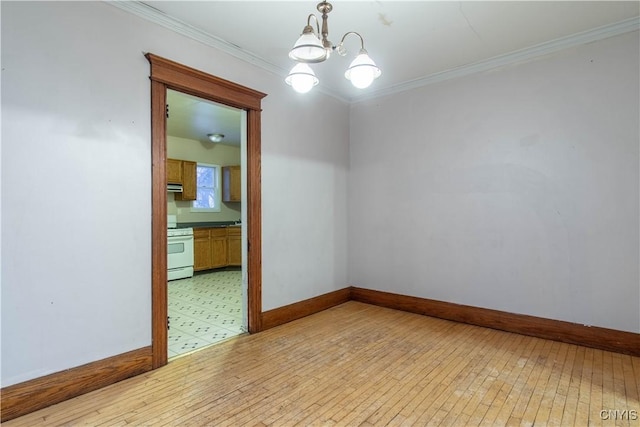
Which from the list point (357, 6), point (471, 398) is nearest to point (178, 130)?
point (357, 6)

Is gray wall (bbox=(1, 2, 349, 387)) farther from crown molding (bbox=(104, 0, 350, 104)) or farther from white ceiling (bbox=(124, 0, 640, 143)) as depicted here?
white ceiling (bbox=(124, 0, 640, 143))

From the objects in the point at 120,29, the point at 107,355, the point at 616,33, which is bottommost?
the point at 107,355

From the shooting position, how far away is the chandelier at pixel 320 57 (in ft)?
6.38

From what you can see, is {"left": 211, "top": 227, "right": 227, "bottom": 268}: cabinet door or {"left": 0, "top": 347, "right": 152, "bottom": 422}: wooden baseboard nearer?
{"left": 0, "top": 347, "right": 152, "bottom": 422}: wooden baseboard

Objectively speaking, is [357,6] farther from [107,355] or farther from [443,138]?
[107,355]

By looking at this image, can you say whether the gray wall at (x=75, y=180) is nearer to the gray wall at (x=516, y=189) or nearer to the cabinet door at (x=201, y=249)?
the gray wall at (x=516, y=189)

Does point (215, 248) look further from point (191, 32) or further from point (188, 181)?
point (191, 32)

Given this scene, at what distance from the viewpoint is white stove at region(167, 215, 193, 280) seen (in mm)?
5898

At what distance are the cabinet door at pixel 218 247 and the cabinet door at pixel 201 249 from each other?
10cm

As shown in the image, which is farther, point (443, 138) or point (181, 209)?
point (181, 209)

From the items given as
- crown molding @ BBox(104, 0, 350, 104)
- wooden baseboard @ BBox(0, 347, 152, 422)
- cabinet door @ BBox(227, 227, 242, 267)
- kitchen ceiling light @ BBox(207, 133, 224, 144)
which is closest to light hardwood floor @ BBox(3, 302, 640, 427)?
wooden baseboard @ BBox(0, 347, 152, 422)

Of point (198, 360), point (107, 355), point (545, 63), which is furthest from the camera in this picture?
point (545, 63)

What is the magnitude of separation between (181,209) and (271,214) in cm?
418

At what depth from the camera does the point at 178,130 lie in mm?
6293
